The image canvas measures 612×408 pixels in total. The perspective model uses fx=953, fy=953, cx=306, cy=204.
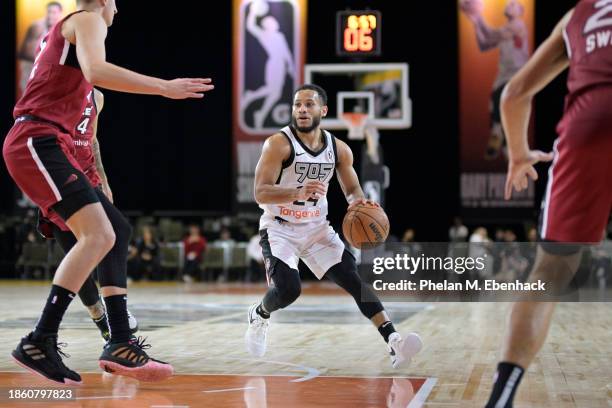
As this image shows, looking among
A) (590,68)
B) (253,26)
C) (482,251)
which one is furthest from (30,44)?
(590,68)

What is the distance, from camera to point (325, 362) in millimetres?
6078

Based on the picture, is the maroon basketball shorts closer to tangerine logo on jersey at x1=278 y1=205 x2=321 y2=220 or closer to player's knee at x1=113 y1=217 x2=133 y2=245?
player's knee at x1=113 y1=217 x2=133 y2=245

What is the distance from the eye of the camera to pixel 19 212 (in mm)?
20453

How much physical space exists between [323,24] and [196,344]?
16.8 meters

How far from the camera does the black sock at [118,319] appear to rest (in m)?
4.78

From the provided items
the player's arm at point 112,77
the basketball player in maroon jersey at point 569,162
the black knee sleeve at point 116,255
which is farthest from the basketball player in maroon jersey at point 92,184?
the basketball player in maroon jersey at point 569,162

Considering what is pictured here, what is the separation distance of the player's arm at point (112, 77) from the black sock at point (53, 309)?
3.28ft

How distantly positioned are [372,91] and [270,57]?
3.04 meters

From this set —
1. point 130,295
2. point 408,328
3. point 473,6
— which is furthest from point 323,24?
point 408,328

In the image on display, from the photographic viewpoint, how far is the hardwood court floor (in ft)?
15.1

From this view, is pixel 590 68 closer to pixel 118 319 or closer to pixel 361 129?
pixel 118 319

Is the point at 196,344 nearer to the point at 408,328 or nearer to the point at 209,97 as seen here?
the point at 408,328

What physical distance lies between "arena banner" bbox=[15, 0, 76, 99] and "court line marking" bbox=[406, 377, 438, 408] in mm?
15759

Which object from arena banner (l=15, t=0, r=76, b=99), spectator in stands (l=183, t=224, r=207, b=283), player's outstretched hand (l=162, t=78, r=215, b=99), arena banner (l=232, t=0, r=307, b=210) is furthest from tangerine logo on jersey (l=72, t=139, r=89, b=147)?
arena banner (l=15, t=0, r=76, b=99)
